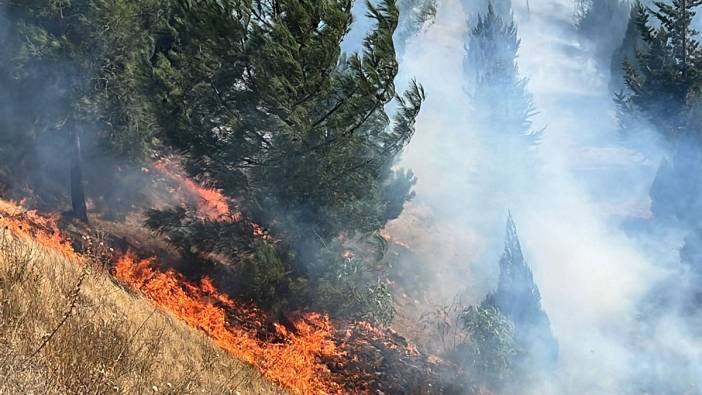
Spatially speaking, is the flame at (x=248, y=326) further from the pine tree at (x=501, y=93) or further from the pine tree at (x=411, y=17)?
the pine tree at (x=411, y=17)

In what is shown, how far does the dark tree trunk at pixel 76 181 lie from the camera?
569 inches

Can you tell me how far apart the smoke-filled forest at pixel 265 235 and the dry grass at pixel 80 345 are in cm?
2

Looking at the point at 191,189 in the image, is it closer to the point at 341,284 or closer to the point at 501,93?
the point at 341,284

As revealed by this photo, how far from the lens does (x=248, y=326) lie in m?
11.0

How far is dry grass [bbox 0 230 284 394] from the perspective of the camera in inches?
132

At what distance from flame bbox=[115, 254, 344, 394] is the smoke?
6674 millimetres

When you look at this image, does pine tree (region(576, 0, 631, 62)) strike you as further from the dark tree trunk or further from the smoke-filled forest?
the dark tree trunk

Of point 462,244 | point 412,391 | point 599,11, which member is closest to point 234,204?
point 412,391

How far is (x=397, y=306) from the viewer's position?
19750mm

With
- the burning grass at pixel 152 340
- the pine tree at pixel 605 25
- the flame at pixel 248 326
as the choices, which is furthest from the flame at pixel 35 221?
the pine tree at pixel 605 25

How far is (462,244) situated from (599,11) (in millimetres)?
52655

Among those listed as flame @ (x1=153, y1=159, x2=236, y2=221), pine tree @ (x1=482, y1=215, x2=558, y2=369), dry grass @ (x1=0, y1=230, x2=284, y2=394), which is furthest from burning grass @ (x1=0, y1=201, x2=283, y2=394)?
flame @ (x1=153, y1=159, x2=236, y2=221)

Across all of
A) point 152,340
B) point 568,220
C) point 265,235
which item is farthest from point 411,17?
point 152,340

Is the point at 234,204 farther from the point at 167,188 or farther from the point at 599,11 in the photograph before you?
the point at 599,11
